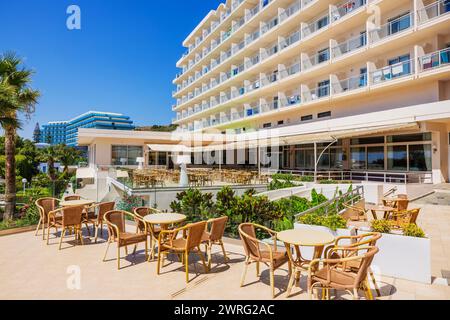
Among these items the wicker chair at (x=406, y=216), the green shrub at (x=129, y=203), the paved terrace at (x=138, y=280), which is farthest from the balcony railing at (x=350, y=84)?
the green shrub at (x=129, y=203)

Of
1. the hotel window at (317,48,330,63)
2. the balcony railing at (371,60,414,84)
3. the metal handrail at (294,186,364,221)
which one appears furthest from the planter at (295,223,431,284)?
the hotel window at (317,48,330,63)

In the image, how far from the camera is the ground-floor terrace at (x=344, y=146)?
15.9m

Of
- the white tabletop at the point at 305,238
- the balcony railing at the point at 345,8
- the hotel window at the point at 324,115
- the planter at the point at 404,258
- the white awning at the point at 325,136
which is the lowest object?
the planter at the point at 404,258

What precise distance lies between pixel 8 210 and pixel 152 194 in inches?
204

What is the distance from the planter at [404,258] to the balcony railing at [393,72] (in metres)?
15.8

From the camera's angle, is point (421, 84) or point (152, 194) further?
point (421, 84)

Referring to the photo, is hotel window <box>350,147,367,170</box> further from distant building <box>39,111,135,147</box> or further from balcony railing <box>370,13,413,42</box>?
distant building <box>39,111,135,147</box>

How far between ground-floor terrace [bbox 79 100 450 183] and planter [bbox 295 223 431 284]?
32.5 feet

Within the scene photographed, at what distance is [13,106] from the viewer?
30.6ft

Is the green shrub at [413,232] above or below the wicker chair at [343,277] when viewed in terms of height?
above

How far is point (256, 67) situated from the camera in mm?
30453

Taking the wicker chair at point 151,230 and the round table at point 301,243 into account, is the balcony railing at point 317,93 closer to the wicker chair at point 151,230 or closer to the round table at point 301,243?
the wicker chair at point 151,230
